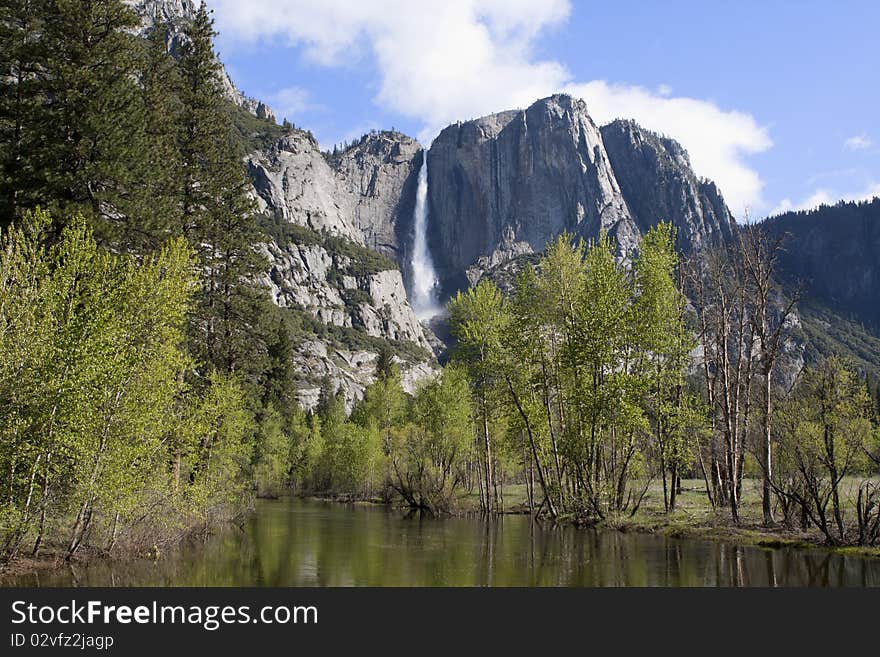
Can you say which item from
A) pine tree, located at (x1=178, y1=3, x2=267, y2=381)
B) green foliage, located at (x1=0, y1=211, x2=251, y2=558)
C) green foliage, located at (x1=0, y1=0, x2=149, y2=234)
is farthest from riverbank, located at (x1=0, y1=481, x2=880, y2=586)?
green foliage, located at (x1=0, y1=0, x2=149, y2=234)

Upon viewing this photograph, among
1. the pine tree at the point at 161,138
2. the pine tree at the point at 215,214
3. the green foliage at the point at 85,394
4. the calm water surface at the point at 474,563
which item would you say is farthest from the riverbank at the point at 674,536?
the pine tree at the point at 161,138

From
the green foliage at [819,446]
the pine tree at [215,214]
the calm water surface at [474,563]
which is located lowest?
the calm water surface at [474,563]

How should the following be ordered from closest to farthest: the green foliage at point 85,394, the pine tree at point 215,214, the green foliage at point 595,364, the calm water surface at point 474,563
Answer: the calm water surface at point 474,563
the green foliage at point 85,394
the green foliage at point 595,364
the pine tree at point 215,214

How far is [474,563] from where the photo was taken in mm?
23609

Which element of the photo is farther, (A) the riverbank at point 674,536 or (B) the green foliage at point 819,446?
(B) the green foliage at point 819,446

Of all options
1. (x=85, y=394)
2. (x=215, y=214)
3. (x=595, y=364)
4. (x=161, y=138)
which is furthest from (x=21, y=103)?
(x=595, y=364)

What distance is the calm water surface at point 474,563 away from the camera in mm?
19500

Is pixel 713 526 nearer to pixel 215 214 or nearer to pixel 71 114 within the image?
pixel 215 214

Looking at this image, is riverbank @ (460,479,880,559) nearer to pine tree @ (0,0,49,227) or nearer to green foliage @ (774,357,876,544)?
green foliage @ (774,357,876,544)

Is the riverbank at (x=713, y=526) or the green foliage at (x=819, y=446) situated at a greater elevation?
the green foliage at (x=819, y=446)

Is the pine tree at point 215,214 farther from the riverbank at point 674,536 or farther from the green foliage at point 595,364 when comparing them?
the green foliage at point 595,364

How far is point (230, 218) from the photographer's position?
42156 millimetres

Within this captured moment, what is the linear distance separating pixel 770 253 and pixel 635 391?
8.60m

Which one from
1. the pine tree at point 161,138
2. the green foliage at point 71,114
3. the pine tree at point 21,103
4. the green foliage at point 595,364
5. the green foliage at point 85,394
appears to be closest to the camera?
the green foliage at point 85,394
